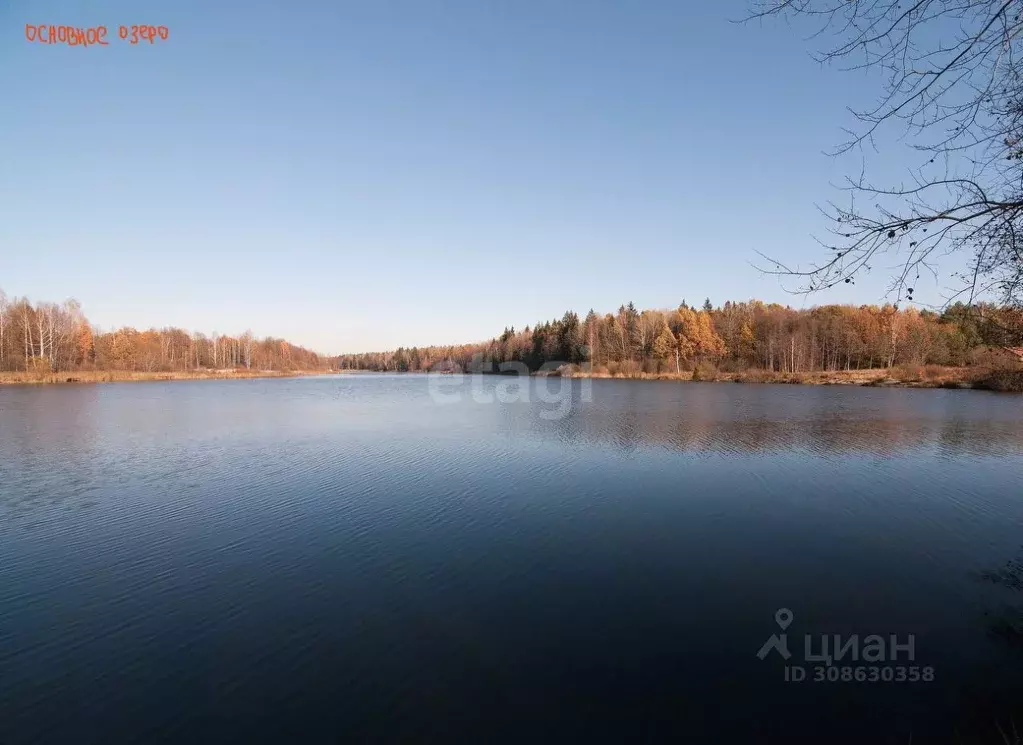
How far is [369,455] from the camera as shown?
15625mm

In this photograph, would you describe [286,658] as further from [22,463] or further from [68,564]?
[22,463]

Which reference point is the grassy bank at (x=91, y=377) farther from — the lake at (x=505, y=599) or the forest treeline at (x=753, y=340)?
the forest treeline at (x=753, y=340)

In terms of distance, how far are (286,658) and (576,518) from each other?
581 centimetres

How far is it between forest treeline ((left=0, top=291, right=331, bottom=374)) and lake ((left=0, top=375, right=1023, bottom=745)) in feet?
199

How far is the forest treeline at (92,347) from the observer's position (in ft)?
191

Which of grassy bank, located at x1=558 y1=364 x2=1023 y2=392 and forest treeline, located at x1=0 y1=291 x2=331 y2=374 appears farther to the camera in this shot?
forest treeline, located at x1=0 y1=291 x2=331 y2=374

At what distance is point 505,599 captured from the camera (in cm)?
645

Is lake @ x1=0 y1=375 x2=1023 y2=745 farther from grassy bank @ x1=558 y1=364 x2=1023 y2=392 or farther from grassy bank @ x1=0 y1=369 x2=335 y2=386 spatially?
grassy bank @ x1=0 y1=369 x2=335 y2=386

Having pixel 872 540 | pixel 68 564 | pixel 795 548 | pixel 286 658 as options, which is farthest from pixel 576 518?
pixel 68 564

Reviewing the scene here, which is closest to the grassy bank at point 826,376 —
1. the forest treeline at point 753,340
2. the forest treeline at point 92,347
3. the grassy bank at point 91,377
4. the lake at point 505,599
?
the forest treeline at point 753,340

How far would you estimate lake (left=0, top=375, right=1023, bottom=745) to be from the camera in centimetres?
443

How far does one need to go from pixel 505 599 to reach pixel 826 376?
6273cm

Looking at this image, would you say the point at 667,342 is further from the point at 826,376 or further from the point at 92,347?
the point at 92,347

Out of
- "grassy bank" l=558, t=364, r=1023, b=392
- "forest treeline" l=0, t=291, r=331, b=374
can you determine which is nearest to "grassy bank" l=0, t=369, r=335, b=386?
"forest treeline" l=0, t=291, r=331, b=374
